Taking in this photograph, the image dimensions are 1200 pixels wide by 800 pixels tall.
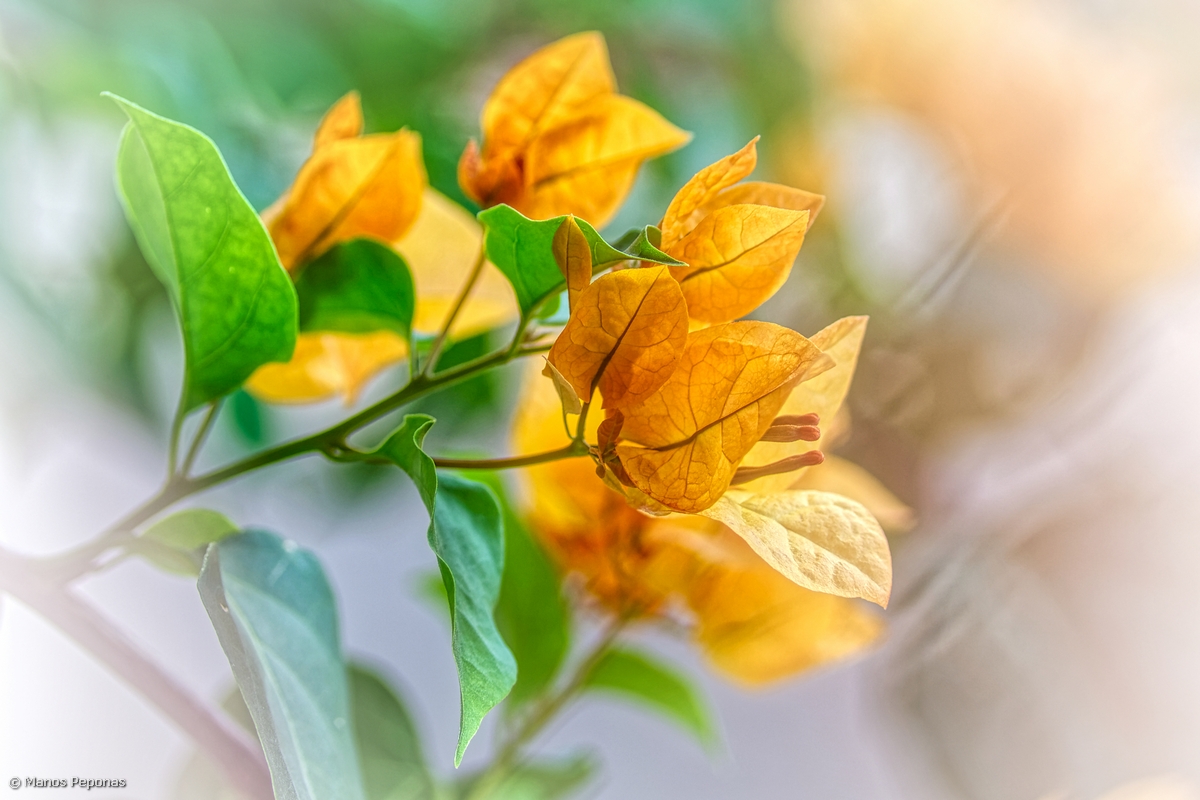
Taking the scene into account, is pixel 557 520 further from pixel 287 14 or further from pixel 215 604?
pixel 287 14

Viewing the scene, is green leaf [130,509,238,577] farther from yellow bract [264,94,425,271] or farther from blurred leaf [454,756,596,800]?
blurred leaf [454,756,596,800]

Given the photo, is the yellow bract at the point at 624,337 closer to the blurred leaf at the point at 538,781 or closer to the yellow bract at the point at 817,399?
the yellow bract at the point at 817,399

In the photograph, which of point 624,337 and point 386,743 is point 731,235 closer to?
point 624,337

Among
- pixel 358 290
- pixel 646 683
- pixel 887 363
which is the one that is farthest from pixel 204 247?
pixel 887 363

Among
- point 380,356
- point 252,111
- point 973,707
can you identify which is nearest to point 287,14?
point 252,111

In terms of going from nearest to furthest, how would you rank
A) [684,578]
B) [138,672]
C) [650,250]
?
1. [650,250]
2. [138,672]
3. [684,578]

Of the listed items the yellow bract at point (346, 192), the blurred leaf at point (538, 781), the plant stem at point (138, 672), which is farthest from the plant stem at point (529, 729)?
the yellow bract at point (346, 192)
